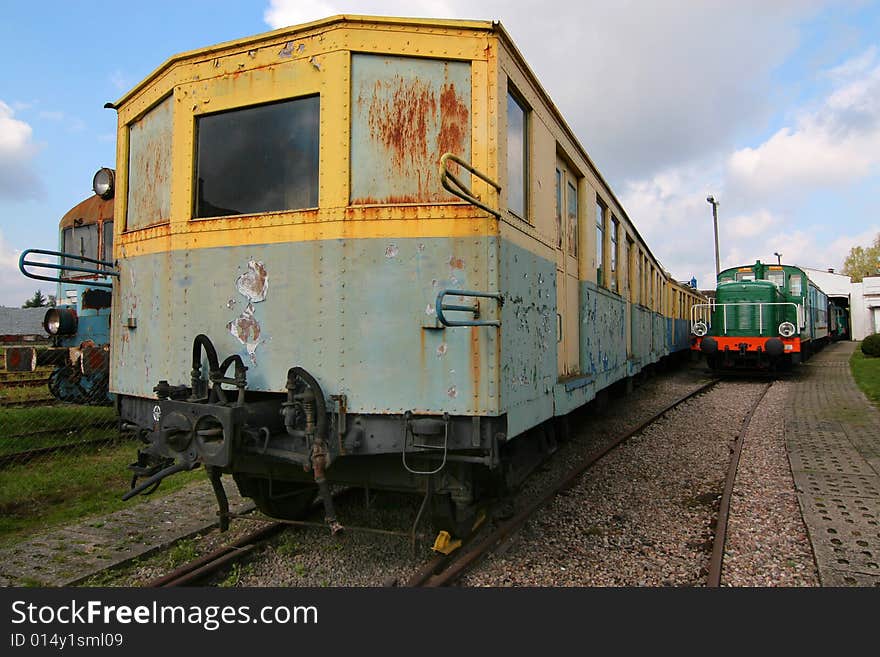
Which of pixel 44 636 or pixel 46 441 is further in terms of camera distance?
pixel 46 441

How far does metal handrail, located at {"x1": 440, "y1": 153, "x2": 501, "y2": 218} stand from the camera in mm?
3127

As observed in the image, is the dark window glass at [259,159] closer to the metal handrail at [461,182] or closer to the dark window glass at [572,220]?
the metal handrail at [461,182]

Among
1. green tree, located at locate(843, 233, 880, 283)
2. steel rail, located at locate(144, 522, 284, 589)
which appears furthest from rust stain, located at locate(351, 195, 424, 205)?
green tree, located at locate(843, 233, 880, 283)

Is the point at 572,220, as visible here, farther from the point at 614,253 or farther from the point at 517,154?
the point at 614,253

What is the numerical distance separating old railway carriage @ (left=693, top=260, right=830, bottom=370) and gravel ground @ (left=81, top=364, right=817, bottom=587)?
9490 millimetres

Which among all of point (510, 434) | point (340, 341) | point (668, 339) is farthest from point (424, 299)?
point (668, 339)

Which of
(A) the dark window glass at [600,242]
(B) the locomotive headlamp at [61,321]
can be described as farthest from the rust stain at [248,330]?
(B) the locomotive headlamp at [61,321]

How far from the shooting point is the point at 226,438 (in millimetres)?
3311

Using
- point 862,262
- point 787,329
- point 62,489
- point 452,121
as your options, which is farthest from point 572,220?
point 862,262

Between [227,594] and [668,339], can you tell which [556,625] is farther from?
[668,339]

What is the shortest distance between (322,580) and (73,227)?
865 centimetres

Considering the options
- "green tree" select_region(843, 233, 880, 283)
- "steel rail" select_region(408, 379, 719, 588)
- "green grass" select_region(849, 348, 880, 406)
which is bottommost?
"steel rail" select_region(408, 379, 719, 588)

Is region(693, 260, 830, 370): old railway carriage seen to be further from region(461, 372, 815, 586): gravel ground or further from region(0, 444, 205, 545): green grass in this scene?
region(0, 444, 205, 545): green grass

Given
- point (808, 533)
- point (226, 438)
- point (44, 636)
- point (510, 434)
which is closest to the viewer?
point (44, 636)
